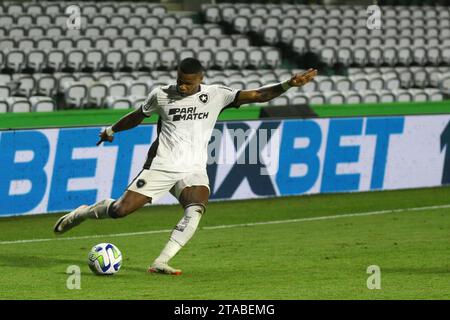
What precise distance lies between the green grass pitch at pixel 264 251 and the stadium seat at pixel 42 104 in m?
2.92

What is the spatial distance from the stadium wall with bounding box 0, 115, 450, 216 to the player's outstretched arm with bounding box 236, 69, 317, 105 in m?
5.42

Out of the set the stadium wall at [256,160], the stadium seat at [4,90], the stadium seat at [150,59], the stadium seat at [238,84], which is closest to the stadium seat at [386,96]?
the stadium seat at [238,84]

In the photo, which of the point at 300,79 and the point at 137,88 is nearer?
the point at 300,79

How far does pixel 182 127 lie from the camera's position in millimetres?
10453

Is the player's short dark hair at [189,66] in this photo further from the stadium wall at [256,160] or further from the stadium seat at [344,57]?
the stadium seat at [344,57]

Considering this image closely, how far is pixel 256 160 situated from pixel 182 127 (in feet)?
22.5

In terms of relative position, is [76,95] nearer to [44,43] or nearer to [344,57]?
[44,43]

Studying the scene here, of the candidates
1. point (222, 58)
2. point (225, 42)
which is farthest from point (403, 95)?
point (225, 42)

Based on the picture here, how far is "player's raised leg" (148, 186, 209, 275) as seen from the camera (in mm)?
10289

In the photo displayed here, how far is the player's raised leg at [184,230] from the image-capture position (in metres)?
10.3

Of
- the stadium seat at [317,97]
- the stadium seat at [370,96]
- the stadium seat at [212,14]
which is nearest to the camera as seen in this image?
the stadium seat at [317,97]

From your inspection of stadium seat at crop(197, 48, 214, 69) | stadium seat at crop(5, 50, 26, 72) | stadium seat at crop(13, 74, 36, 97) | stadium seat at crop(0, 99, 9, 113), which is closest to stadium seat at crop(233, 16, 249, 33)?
stadium seat at crop(197, 48, 214, 69)

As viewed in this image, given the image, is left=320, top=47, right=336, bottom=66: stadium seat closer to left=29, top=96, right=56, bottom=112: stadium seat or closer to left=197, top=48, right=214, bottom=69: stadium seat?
left=197, top=48, right=214, bottom=69: stadium seat

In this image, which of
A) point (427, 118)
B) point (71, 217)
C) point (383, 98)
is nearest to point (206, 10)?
point (383, 98)
